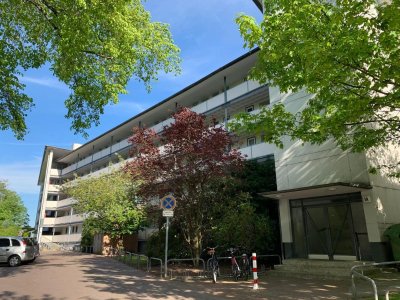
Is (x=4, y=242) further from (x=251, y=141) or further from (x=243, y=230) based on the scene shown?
(x=251, y=141)

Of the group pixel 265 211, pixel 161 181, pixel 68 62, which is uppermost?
pixel 68 62

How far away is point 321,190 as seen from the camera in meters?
14.5

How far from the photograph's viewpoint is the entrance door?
1448 cm

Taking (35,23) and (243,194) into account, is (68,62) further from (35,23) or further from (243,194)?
(243,194)

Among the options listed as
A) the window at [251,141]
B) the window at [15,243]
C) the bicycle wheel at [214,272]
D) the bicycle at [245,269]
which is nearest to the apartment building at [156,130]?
the window at [251,141]

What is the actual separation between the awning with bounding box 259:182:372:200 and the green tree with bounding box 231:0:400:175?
1.96 m

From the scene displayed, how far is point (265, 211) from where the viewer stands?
57.6ft

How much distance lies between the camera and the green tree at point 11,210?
5938 cm

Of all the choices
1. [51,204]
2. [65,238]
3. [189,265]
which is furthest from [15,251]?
[51,204]

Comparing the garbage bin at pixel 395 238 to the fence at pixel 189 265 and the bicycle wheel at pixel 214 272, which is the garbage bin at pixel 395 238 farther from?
the bicycle wheel at pixel 214 272

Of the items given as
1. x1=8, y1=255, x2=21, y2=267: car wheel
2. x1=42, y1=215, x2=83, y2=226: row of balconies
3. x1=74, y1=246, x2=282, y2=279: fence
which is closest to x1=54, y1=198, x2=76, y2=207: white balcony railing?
x1=42, y1=215, x2=83, y2=226: row of balconies

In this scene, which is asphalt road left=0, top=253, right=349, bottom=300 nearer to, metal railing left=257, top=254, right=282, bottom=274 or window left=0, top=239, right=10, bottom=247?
metal railing left=257, top=254, right=282, bottom=274

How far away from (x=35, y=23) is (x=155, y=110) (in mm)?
24578

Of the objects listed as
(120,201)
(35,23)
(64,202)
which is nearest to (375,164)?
(35,23)
